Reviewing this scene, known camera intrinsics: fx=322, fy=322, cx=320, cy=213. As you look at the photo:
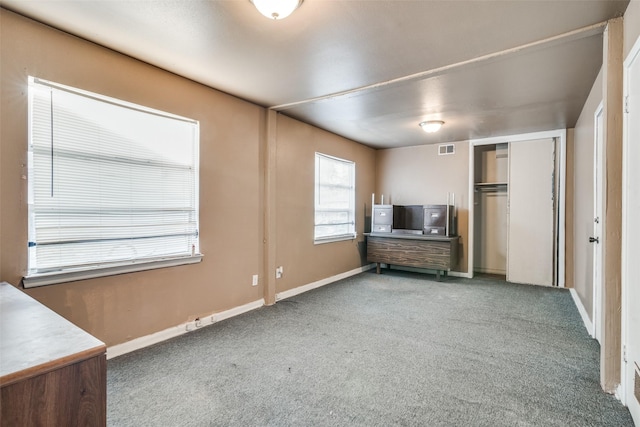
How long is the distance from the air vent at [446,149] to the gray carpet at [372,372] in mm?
2910

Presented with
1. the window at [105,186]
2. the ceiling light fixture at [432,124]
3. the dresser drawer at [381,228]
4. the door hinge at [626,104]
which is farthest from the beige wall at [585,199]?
the window at [105,186]

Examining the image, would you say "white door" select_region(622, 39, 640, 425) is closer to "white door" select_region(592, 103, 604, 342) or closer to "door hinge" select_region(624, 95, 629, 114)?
"door hinge" select_region(624, 95, 629, 114)

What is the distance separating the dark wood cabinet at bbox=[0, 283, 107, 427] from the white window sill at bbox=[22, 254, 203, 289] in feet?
4.22

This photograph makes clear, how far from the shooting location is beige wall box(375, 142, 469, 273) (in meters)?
5.54

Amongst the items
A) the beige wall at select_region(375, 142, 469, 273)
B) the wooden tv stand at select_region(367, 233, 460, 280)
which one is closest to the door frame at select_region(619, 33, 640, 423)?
A: the wooden tv stand at select_region(367, 233, 460, 280)

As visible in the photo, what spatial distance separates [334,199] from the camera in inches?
207

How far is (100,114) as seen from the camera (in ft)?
8.05

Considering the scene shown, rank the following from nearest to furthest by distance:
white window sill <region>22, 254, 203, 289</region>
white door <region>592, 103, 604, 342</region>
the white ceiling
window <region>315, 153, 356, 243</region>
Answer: the white ceiling < white window sill <region>22, 254, 203, 289</region> < white door <region>592, 103, 604, 342</region> < window <region>315, 153, 356, 243</region>

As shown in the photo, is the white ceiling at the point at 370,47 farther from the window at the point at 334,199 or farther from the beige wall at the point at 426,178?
the beige wall at the point at 426,178

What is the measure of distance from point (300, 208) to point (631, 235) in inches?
132

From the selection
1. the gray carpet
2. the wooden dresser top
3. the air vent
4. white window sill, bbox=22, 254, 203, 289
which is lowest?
the gray carpet

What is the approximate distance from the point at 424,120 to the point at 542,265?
9.58 ft

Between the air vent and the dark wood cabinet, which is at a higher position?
the air vent

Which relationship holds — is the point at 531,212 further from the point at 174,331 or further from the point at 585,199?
the point at 174,331
